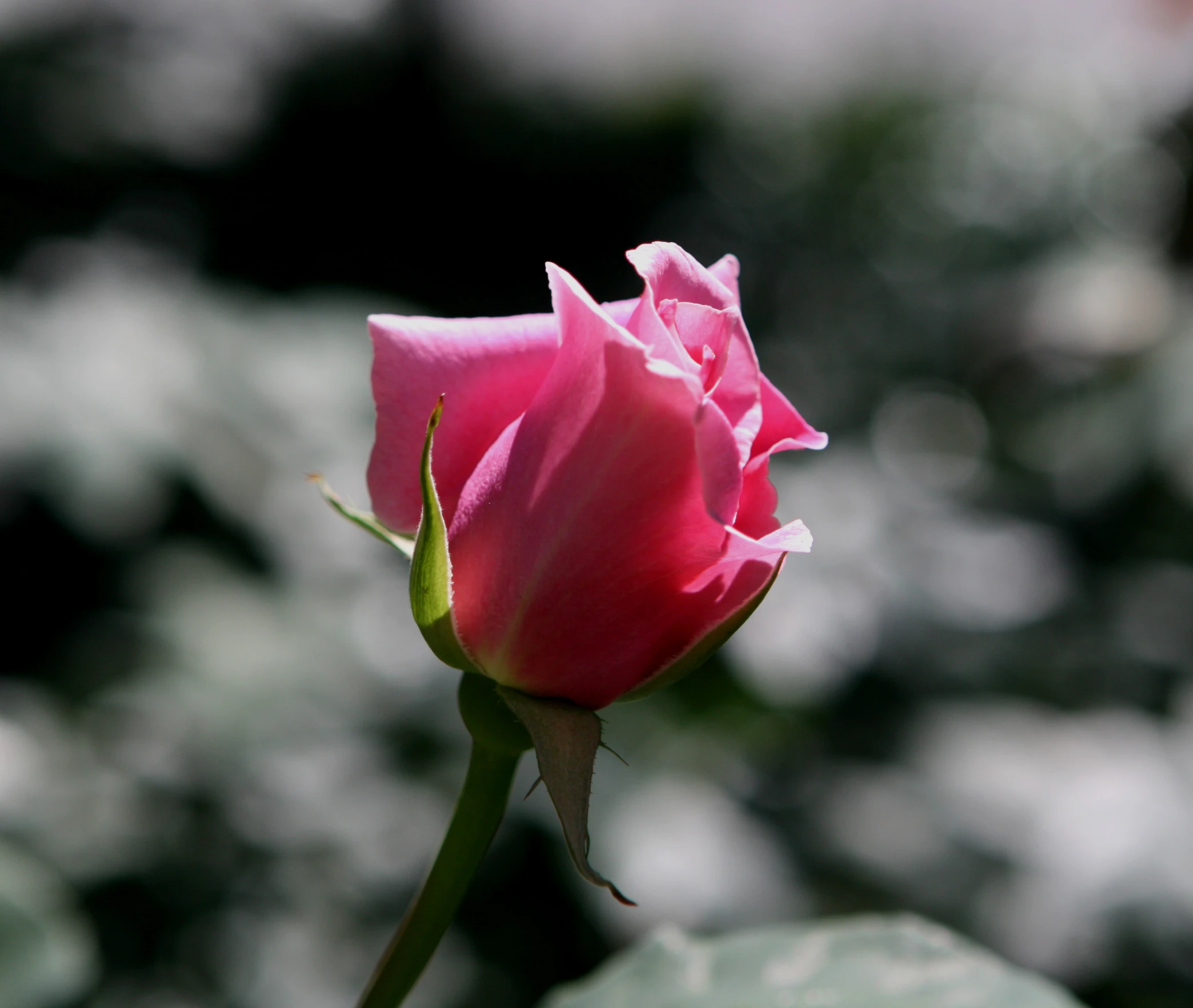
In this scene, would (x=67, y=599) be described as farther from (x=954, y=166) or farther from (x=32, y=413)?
(x=954, y=166)

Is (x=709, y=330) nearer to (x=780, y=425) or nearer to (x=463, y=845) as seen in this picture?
(x=780, y=425)

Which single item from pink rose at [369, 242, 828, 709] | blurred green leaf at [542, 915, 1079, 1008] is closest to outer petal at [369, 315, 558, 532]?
pink rose at [369, 242, 828, 709]

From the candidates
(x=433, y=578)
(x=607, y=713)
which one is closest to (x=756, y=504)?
(x=433, y=578)

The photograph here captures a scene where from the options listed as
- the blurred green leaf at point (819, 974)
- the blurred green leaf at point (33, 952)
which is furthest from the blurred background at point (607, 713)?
the blurred green leaf at point (819, 974)

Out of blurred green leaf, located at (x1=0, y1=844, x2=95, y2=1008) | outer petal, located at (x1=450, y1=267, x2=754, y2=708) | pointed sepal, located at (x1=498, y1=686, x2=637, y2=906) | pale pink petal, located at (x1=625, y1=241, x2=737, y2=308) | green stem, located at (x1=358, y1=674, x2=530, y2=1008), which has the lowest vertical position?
blurred green leaf, located at (x1=0, y1=844, x2=95, y2=1008)

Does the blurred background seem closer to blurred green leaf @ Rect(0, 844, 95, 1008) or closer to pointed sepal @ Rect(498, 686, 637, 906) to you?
blurred green leaf @ Rect(0, 844, 95, 1008)
